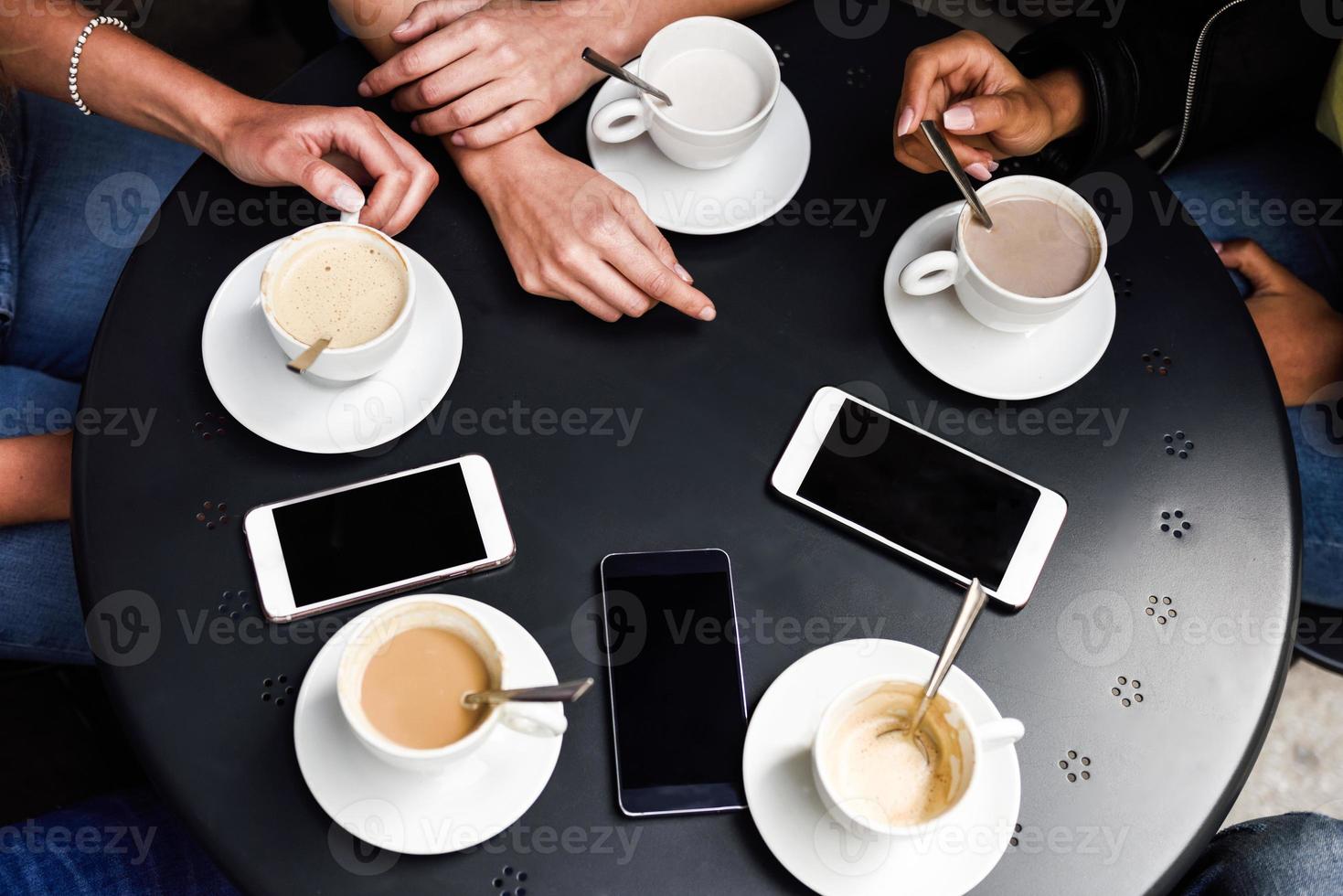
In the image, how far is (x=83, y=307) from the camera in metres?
1.38

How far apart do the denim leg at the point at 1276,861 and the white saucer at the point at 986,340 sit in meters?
0.49

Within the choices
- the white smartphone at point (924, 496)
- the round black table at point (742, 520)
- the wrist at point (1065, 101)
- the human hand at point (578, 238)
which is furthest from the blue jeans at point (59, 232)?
the wrist at point (1065, 101)

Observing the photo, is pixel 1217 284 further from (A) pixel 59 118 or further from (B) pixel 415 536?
Result: (A) pixel 59 118

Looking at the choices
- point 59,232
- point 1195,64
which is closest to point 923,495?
point 1195,64

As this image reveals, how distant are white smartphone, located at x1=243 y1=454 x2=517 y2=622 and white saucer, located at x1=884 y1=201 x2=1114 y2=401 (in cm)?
47

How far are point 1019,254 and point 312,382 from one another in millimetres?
718

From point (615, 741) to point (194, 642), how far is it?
0.40 meters

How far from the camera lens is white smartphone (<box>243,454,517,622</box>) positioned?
3.25 feet

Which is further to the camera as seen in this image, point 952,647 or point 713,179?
point 713,179

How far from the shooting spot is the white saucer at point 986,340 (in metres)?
1.08

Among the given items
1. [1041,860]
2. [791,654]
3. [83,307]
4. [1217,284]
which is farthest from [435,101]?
[1041,860]

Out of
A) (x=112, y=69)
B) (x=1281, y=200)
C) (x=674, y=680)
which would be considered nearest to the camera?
(x=674, y=680)

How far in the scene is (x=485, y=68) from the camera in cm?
117

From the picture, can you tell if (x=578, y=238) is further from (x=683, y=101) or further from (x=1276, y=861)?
(x=1276, y=861)
